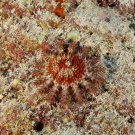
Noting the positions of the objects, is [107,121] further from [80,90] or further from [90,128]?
[80,90]

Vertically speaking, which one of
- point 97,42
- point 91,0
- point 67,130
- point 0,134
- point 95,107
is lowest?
point 0,134

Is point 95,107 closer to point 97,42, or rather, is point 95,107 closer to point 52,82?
point 52,82

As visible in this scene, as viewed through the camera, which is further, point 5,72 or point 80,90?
point 5,72

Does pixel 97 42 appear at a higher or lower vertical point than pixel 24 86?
higher

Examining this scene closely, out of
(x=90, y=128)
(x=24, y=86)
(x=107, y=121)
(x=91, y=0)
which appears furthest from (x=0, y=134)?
(x=91, y=0)

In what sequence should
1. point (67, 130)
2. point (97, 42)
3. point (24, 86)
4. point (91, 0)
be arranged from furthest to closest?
point (91, 0) < point (97, 42) < point (24, 86) < point (67, 130)

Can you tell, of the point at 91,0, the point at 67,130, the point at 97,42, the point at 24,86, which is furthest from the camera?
the point at 91,0
